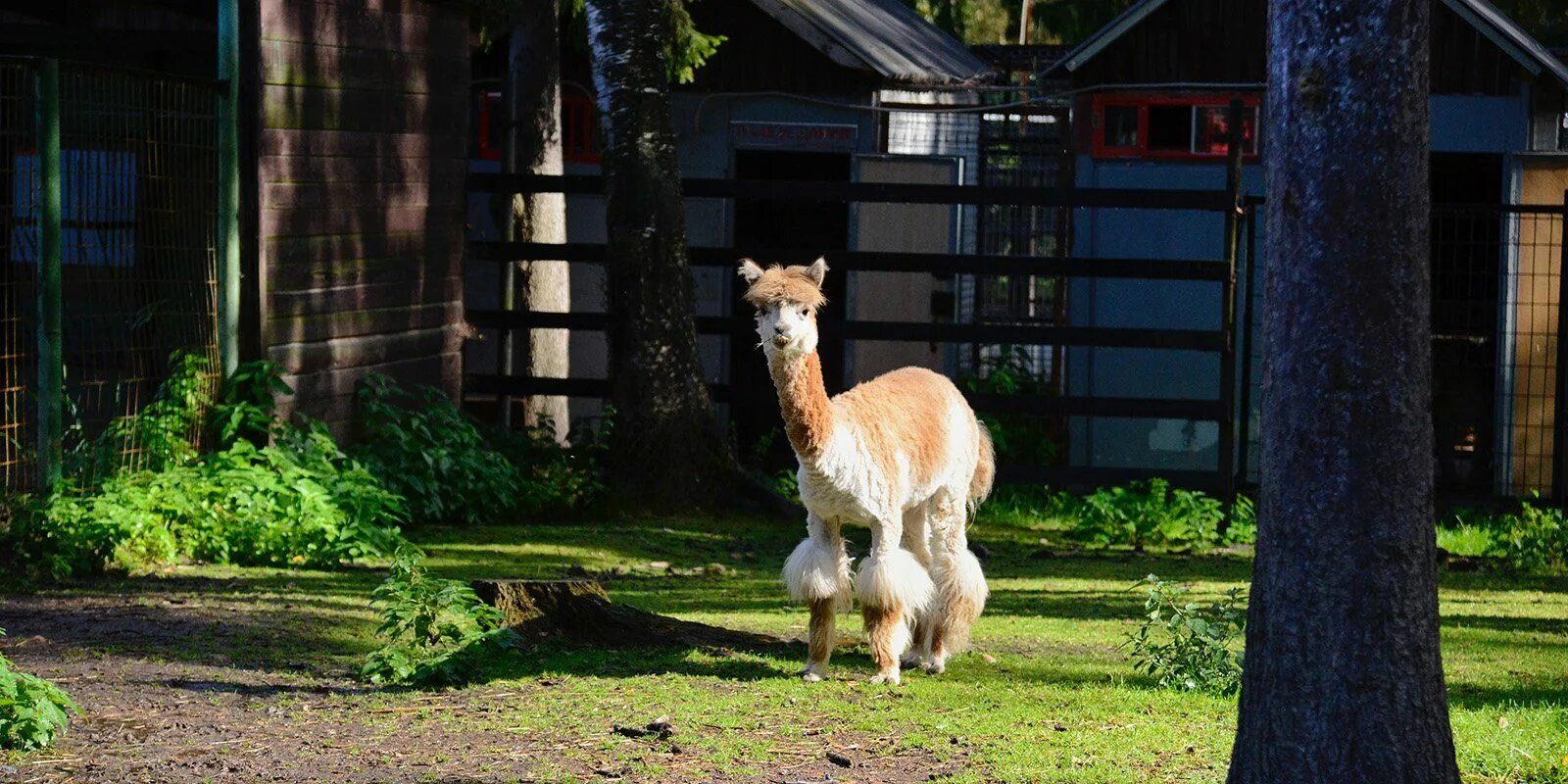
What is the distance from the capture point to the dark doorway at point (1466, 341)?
14867 millimetres

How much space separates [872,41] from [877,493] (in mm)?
10075

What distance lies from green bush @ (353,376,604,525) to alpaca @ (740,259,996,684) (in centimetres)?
451

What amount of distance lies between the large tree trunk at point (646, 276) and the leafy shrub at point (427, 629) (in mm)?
4974

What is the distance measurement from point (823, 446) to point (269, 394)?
16.4 ft

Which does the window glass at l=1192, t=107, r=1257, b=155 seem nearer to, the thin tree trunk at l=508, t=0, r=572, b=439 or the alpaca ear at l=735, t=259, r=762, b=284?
the thin tree trunk at l=508, t=0, r=572, b=439

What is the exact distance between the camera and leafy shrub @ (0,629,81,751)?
232 inches

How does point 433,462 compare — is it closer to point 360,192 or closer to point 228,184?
point 360,192

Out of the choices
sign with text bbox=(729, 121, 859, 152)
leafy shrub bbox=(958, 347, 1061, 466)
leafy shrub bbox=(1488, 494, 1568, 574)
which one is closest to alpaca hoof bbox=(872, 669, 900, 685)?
leafy shrub bbox=(1488, 494, 1568, 574)

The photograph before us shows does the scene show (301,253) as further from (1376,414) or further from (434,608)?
(1376,414)

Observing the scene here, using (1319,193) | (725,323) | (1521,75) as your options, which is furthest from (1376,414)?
(1521,75)

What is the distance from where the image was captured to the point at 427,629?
24.3 feet

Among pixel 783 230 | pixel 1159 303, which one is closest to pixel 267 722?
pixel 1159 303

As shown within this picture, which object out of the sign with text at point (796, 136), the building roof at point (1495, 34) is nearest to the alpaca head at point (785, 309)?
the building roof at point (1495, 34)

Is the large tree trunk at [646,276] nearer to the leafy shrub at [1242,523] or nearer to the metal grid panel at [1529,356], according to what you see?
the leafy shrub at [1242,523]
